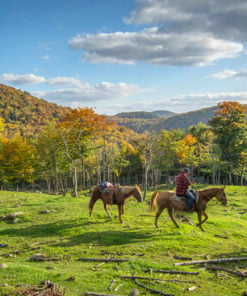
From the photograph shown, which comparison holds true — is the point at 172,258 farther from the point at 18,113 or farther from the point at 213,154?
the point at 18,113

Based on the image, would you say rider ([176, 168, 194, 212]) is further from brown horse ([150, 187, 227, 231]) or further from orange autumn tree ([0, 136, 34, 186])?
orange autumn tree ([0, 136, 34, 186])

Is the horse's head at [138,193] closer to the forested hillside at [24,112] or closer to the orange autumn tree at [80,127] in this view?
the orange autumn tree at [80,127]

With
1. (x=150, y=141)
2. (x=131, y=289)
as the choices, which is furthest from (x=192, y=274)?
(x=150, y=141)

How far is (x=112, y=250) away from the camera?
13.4 m

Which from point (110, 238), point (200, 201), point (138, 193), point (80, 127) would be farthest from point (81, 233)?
point (80, 127)

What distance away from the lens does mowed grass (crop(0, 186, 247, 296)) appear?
9.58 metres

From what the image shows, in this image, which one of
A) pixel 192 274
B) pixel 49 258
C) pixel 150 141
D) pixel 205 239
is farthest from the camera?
pixel 150 141

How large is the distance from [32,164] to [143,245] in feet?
146

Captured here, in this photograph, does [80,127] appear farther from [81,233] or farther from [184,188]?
[184,188]

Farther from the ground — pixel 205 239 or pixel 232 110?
pixel 232 110

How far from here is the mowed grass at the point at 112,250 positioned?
9578mm

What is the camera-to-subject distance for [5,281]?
9242 millimetres

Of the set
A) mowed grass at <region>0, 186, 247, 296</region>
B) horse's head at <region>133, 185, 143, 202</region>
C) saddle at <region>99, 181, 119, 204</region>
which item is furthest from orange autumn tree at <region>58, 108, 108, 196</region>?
horse's head at <region>133, 185, 143, 202</region>

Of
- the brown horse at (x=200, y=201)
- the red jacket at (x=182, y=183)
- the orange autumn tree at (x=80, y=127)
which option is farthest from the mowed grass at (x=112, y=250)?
the orange autumn tree at (x=80, y=127)
